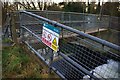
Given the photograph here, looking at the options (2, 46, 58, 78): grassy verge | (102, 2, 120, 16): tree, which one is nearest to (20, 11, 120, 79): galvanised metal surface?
(2, 46, 58, 78): grassy verge

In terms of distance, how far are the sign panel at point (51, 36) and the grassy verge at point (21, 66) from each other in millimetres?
580

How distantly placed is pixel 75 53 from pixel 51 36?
56 centimetres

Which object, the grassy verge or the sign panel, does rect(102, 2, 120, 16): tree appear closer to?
Answer: the grassy verge

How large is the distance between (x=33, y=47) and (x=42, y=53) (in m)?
0.52

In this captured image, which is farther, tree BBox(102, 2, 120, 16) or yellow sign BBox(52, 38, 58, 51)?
tree BBox(102, 2, 120, 16)

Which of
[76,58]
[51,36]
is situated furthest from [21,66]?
[76,58]

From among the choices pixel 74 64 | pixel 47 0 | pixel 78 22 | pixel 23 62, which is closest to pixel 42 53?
pixel 23 62

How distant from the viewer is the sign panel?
3739 millimetres

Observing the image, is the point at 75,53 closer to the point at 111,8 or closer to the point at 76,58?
the point at 76,58

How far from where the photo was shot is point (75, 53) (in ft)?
13.5

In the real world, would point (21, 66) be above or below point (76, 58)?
below

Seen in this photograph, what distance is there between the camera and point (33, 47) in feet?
17.6

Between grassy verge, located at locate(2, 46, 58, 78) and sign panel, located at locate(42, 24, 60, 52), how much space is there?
58 centimetres

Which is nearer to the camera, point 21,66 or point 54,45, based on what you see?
point 54,45
